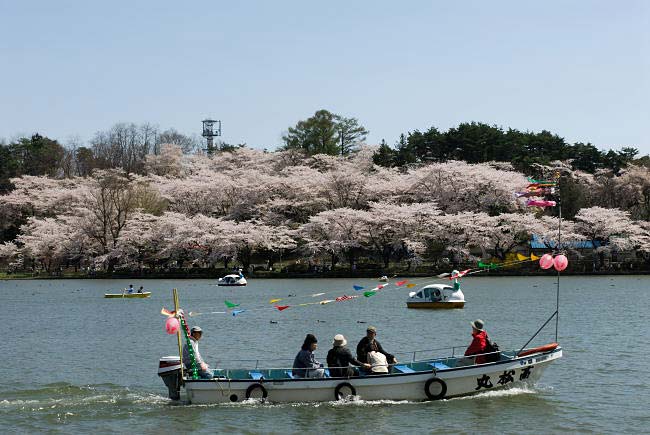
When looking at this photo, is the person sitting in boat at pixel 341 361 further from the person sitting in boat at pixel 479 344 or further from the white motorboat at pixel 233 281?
the white motorboat at pixel 233 281

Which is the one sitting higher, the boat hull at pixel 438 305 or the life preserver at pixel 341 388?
the boat hull at pixel 438 305

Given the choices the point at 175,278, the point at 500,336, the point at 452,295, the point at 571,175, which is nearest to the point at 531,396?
the point at 500,336

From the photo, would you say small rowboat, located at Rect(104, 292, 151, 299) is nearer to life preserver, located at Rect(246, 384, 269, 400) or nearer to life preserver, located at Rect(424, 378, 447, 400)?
life preserver, located at Rect(246, 384, 269, 400)

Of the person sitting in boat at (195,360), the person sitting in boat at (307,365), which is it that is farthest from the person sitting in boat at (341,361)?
the person sitting in boat at (195,360)

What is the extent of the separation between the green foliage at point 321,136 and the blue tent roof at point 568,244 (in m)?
34.2

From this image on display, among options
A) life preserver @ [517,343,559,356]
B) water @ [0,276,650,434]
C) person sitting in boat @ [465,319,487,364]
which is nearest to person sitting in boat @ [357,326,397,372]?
water @ [0,276,650,434]

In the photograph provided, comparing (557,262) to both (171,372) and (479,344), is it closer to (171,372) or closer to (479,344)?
(479,344)

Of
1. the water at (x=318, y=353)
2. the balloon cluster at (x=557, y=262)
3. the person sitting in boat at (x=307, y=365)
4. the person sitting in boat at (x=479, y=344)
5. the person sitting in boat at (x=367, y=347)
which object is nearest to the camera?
the balloon cluster at (x=557, y=262)

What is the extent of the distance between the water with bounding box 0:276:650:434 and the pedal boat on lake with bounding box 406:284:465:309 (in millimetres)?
881

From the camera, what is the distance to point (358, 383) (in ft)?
72.0

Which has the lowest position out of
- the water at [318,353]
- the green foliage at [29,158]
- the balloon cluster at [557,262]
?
the water at [318,353]

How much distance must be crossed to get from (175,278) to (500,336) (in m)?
53.4

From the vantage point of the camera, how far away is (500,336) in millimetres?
36688

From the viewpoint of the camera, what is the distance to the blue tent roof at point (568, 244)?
80938 millimetres
